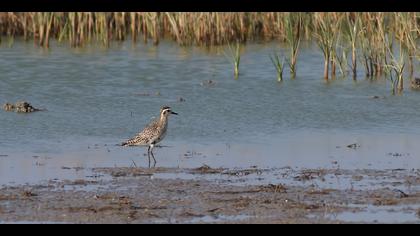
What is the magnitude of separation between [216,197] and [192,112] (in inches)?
200

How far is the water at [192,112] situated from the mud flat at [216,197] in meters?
0.49

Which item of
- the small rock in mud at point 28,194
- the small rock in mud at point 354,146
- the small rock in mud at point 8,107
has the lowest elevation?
the small rock in mud at point 354,146

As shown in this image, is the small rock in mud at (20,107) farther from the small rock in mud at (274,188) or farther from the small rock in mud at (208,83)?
the small rock in mud at (274,188)

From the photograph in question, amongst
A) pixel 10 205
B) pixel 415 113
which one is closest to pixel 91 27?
pixel 415 113

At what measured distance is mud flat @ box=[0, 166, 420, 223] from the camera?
26.1 ft

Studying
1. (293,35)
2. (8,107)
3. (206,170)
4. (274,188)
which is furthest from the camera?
(293,35)

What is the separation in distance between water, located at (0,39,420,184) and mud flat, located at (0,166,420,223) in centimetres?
49

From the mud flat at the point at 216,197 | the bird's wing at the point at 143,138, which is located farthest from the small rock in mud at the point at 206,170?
the bird's wing at the point at 143,138

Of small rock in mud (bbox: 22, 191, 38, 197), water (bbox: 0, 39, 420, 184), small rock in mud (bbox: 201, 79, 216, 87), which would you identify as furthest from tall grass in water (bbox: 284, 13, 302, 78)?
small rock in mud (bbox: 22, 191, 38, 197)

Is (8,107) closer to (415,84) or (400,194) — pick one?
(415,84)

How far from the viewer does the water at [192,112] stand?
1080cm

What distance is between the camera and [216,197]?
8.70m

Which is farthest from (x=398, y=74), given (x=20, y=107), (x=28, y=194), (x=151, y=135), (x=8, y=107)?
(x=28, y=194)

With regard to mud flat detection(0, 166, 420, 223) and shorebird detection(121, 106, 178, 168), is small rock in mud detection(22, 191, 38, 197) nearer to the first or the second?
mud flat detection(0, 166, 420, 223)
